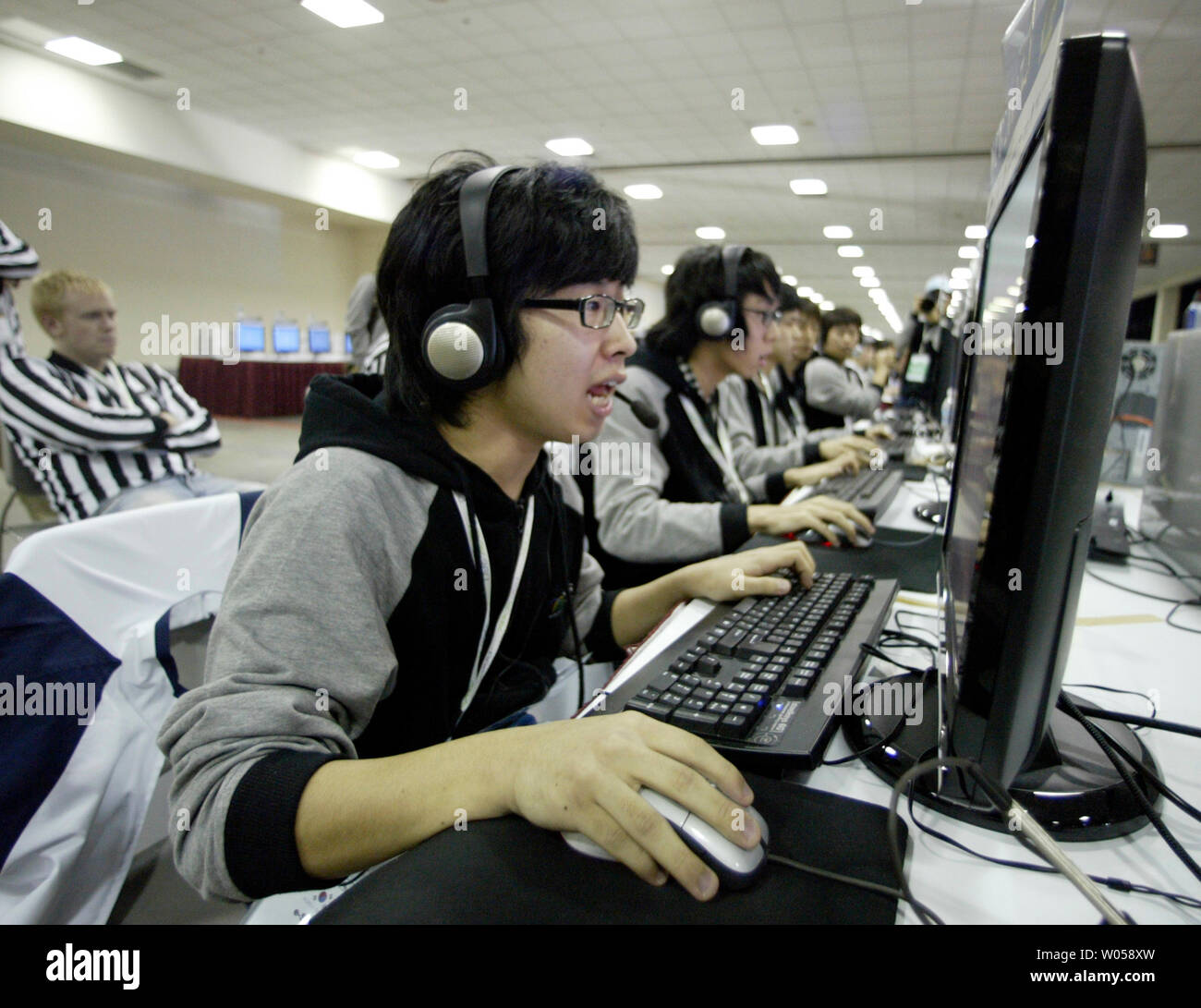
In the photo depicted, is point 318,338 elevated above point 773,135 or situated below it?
below

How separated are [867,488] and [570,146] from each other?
6.04 metres

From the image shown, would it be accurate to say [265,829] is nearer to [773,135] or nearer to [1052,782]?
[1052,782]

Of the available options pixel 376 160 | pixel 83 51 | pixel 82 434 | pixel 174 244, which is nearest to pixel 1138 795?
pixel 82 434

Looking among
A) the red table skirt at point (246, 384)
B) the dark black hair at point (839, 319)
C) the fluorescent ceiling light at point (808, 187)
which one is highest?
the fluorescent ceiling light at point (808, 187)

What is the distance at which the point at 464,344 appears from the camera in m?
0.67

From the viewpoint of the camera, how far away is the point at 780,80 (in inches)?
192

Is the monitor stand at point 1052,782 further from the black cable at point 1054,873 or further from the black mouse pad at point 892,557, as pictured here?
the black mouse pad at point 892,557

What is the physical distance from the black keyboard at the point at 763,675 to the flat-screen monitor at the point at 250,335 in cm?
871

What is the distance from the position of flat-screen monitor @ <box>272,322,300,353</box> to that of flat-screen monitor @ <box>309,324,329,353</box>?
183mm

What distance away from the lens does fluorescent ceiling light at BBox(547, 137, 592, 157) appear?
6.57 meters

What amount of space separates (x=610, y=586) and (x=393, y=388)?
3.02 feet

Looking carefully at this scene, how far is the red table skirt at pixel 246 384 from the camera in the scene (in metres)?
8.09

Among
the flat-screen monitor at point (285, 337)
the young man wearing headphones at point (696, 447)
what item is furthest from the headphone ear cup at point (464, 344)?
the flat-screen monitor at point (285, 337)

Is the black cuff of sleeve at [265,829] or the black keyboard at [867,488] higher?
the black keyboard at [867,488]
